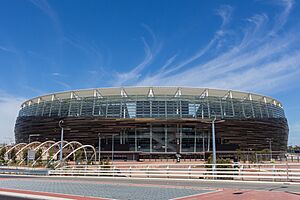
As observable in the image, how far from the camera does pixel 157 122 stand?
278 feet

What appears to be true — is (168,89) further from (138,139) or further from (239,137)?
(239,137)

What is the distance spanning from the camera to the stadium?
3376 inches

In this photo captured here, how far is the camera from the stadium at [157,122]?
281 feet

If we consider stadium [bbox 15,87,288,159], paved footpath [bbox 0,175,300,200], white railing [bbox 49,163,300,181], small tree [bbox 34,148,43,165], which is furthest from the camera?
stadium [bbox 15,87,288,159]

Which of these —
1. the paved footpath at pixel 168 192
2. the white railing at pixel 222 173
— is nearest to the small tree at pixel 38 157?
the white railing at pixel 222 173

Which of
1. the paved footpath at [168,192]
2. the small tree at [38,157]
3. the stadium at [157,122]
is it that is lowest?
the paved footpath at [168,192]

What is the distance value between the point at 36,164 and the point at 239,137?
179 feet

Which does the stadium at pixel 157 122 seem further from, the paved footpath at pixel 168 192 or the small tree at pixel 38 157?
the paved footpath at pixel 168 192

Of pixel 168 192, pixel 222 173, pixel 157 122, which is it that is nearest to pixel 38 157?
pixel 157 122

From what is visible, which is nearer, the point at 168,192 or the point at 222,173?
the point at 168,192

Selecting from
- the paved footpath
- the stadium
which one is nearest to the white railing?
the paved footpath

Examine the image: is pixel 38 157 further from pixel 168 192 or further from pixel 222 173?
pixel 168 192

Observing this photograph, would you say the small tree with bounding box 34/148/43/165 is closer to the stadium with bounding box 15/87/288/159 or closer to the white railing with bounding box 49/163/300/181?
the stadium with bounding box 15/87/288/159

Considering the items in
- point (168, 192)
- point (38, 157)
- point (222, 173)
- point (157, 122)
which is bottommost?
point (168, 192)
